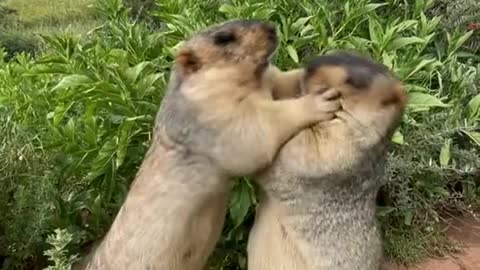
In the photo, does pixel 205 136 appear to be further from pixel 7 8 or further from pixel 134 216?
pixel 7 8

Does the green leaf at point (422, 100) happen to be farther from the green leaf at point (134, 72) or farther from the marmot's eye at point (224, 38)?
the marmot's eye at point (224, 38)

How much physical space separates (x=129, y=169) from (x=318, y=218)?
150cm

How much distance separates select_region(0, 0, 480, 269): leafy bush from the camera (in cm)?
441

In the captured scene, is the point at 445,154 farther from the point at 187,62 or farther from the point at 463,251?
the point at 187,62

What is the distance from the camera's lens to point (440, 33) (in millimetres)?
6004

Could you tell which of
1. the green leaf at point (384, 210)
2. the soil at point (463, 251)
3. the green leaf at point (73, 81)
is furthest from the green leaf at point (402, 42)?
the green leaf at point (73, 81)

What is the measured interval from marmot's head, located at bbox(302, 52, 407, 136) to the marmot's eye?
0.25 m

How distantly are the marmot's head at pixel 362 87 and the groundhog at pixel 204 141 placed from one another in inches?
1.8

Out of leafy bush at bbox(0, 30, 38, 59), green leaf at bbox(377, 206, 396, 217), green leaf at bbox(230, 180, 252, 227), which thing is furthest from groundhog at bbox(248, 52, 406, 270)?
leafy bush at bbox(0, 30, 38, 59)

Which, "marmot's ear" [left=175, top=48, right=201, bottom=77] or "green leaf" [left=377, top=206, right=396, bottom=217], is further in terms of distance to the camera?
"green leaf" [left=377, top=206, right=396, bottom=217]

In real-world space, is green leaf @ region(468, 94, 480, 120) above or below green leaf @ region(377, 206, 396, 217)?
above

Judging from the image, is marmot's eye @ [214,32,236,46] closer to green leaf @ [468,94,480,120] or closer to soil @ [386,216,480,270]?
soil @ [386,216,480,270]

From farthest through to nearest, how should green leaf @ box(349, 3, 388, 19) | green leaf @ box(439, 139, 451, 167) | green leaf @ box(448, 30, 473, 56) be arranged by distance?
1. green leaf @ box(448, 30, 473, 56)
2. green leaf @ box(349, 3, 388, 19)
3. green leaf @ box(439, 139, 451, 167)

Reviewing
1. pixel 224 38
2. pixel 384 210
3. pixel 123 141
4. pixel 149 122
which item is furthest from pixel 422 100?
pixel 224 38
